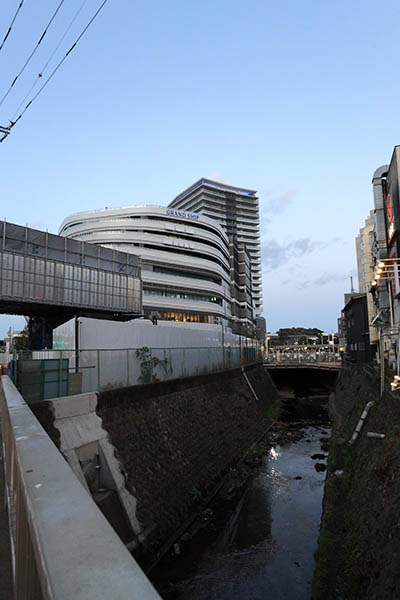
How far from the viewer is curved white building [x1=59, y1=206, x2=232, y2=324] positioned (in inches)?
2712

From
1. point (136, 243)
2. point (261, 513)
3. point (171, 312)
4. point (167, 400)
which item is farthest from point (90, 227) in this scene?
point (261, 513)

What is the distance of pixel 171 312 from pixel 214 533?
5548 cm

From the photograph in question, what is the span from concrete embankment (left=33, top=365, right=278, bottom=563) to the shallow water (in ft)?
6.19

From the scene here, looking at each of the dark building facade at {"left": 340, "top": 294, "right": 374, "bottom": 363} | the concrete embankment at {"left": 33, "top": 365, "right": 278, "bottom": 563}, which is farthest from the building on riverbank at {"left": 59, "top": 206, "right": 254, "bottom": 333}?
the concrete embankment at {"left": 33, "top": 365, "right": 278, "bottom": 563}

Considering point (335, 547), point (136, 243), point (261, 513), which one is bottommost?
point (261, 513)

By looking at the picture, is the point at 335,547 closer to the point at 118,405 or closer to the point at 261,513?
the point at 261,513

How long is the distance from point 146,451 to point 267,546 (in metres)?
5.96

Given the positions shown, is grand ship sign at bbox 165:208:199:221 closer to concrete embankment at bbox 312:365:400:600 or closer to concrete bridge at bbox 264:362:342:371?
concrete bridge at bbox 264:362:342:371

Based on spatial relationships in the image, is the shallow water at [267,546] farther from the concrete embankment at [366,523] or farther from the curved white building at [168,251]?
the curved white building at [168,251]

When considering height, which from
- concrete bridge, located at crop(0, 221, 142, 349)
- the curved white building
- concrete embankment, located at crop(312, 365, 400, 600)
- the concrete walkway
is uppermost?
the curved white building

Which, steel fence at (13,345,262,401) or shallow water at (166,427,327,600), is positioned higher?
steel fence at (13,345,262,401)

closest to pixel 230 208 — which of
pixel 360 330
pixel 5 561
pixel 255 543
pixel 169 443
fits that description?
pixel 360 330

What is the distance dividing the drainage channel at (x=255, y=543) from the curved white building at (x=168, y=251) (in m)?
48.3

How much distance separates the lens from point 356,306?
5669cm
